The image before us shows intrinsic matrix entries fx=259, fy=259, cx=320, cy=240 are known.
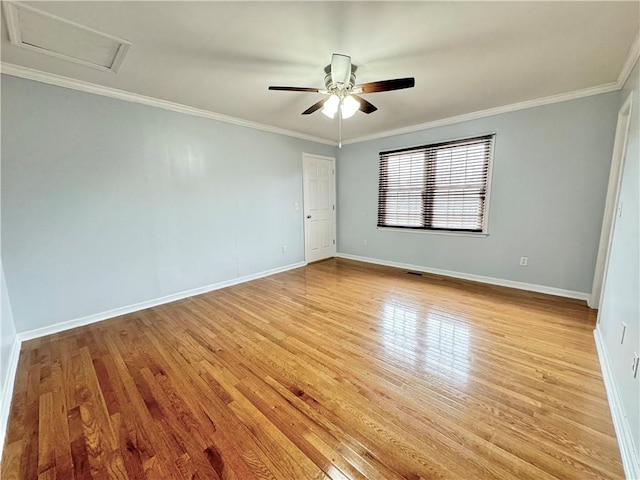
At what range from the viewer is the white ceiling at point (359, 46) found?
5.28 feet

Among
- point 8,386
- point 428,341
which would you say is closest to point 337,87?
point 428,341

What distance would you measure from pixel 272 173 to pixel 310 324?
266 cm

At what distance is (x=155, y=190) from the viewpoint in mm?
3100

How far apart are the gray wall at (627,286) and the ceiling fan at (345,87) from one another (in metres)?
1.70

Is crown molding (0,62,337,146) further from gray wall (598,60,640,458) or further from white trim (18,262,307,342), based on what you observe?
gray wall (598,60,640,458)

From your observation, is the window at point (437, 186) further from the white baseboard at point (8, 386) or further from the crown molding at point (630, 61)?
the white baseboard at point (8, 386)

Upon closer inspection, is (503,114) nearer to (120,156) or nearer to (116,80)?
(116,80)

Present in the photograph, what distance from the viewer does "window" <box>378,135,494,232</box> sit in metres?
3.69

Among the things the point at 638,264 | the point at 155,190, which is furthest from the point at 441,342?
the point at 155,190

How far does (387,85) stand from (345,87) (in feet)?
1.32

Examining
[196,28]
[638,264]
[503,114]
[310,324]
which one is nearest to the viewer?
[638,264]

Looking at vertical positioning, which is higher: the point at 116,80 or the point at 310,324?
the point at 116,80

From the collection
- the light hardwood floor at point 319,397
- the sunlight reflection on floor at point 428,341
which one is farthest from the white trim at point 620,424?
the sunlight reflection on floor at point 428,341

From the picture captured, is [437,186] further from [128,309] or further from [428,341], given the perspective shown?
[128,309]
